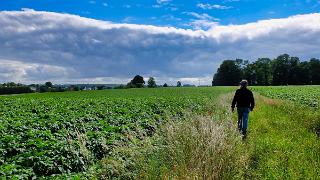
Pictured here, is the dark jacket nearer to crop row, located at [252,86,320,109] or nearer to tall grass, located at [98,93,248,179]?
tall grass, located at [98,93,248,179]

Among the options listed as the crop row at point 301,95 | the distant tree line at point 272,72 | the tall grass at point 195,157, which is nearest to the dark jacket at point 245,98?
the tall grass at point 195,157

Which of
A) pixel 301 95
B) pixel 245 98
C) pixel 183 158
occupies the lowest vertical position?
pixel 183 158

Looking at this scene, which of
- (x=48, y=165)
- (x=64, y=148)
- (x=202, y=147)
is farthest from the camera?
(x=64, y=148)

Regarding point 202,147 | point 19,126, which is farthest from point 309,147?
→ point 19,126

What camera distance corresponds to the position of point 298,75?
460 ft

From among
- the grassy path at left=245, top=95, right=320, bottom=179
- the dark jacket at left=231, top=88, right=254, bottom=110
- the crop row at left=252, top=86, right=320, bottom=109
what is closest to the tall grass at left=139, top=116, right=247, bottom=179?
the grassy path at left=245, top=95, right=320, bottom=179

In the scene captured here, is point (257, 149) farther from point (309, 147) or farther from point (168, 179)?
point (168, 179)

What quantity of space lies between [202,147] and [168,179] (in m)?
1.49

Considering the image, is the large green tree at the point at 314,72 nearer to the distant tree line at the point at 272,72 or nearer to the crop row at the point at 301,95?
the distant tree line at the point at 272,72

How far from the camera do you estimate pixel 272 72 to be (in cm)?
14950

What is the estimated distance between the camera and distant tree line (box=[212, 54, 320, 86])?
139125mm

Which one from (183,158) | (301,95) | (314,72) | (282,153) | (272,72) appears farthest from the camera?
(272,72)

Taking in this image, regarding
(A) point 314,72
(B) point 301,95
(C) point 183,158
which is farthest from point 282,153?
(A) point 314,72

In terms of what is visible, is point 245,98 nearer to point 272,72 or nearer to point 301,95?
point 301,95
